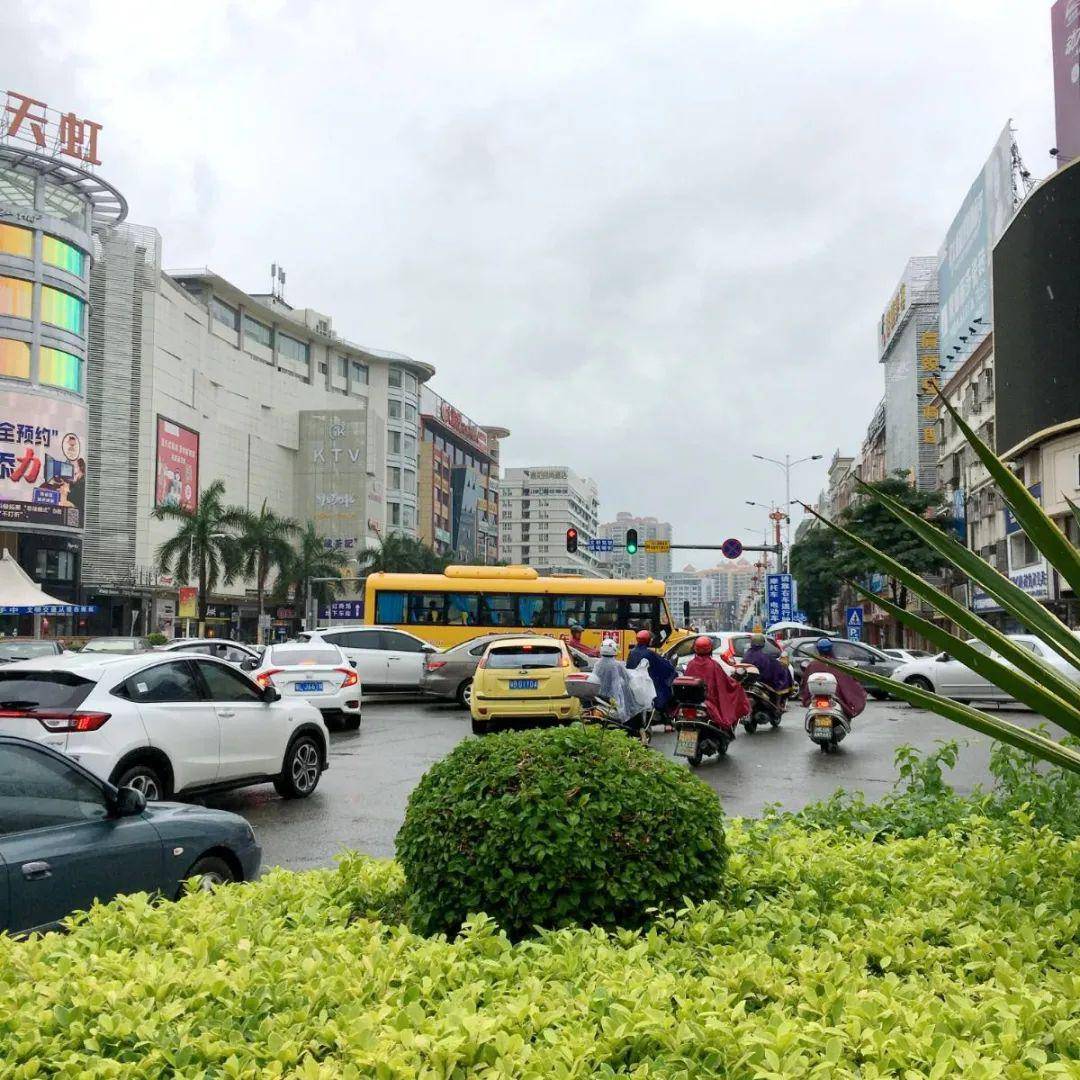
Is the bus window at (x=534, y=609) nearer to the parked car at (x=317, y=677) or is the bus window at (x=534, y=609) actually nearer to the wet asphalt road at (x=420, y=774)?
the wet asphalt road at (x=420, y=774)

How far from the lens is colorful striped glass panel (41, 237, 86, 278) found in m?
53.7

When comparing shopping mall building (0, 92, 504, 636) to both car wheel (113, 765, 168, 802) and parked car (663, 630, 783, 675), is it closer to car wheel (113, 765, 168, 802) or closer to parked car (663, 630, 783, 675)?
parked car (663, 630, 783, 675)

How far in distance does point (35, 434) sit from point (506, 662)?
4336cm

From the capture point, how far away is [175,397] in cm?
7031

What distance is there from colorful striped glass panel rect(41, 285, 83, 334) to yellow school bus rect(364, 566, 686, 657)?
34071 mm

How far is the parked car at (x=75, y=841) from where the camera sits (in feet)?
15.8

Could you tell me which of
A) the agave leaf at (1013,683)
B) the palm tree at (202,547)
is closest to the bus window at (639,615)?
the agave leaf at (1013,683)

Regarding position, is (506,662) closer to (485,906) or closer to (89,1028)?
(485,906)

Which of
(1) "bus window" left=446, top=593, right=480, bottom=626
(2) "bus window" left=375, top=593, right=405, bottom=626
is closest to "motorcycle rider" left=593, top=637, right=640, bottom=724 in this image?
(1) "bus window" left=446, top=593, right=480, bottom=626

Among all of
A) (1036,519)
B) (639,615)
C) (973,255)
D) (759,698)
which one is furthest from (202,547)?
(1036,519)

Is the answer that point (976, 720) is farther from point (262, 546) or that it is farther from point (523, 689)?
point (262, 546)

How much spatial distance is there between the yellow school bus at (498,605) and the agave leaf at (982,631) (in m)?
24.9

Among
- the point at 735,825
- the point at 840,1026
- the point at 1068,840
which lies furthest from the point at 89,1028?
the point at 1068,840

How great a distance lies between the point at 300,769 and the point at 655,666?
20.5 ft
